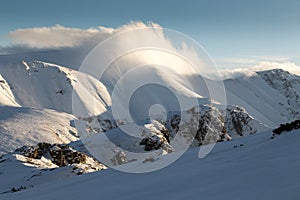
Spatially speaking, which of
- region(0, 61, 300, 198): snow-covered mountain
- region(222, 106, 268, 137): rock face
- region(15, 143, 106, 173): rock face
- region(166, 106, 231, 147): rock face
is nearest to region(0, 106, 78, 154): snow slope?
region(0, 61, 300, 198): snow-covered mountain

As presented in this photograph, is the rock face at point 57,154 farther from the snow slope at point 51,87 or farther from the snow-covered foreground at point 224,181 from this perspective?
the snow slope at point 51,87

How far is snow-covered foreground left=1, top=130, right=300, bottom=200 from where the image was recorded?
747 cm

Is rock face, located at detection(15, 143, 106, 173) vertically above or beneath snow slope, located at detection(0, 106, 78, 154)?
above

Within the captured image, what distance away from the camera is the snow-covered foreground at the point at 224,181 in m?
7.47

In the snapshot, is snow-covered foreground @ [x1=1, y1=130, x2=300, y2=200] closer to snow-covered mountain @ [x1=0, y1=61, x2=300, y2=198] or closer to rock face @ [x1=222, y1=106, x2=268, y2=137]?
snow-covered mountain @ [x1=0, y1=61, x2=300, y2=198]

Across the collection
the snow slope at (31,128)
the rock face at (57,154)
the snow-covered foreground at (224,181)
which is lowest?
the snow slope at (31,128)

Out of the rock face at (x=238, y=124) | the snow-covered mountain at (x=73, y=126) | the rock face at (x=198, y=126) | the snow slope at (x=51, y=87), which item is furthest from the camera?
the snow slope at (x=51, y=87)

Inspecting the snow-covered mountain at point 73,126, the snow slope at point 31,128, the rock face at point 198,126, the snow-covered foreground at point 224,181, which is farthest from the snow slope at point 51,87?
the snow-covered foreground at point 224,181

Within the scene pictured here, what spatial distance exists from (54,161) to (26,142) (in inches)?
1302

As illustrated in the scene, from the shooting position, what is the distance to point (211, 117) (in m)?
99.4

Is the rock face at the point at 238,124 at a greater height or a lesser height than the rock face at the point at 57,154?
lesser

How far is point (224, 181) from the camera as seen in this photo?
28.6 feet

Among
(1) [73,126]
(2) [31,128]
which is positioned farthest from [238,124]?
(2) [31,128]

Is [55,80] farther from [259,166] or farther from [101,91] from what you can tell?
[259,166]
